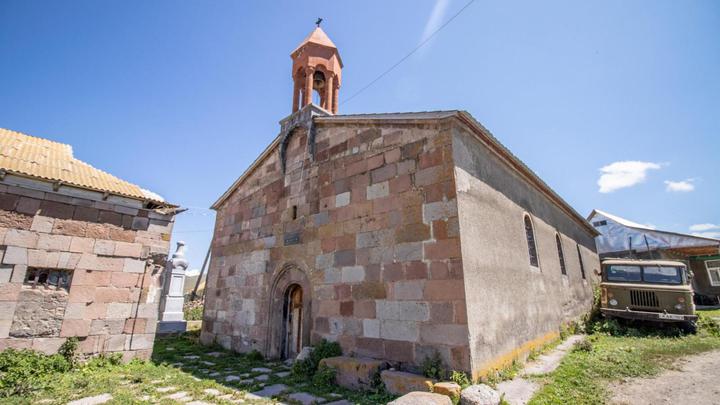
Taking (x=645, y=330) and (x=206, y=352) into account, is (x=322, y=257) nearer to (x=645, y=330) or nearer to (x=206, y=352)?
(x=206, y=352)

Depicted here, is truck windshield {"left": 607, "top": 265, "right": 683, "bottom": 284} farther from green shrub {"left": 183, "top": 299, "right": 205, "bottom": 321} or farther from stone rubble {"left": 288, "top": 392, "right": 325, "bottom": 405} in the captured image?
green shrub {"left": 183, "top": 299, "right": 205, "bottom": 321}

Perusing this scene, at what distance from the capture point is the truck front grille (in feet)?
32.0

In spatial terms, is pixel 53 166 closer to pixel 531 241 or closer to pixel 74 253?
pixel 74 253

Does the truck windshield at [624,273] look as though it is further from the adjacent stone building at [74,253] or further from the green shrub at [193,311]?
the green shrub at [193,311]

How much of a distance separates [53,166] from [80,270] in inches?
95.9

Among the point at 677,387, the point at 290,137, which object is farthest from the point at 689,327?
the point at 290,137

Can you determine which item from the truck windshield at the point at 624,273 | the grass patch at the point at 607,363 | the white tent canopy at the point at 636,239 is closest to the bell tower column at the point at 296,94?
the grass patch at the point at 607,363

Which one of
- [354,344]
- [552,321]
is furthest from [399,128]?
[552,321]

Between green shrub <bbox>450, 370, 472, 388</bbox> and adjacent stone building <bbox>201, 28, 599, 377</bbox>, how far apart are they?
13 centimetres

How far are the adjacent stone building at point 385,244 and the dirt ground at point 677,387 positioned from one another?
1728 mm

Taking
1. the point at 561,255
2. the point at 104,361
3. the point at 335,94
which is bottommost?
the point at 104,361

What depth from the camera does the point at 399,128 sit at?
22.5ft

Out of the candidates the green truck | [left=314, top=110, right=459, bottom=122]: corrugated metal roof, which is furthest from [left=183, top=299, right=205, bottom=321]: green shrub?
the green truck

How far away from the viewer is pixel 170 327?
40.0 feet
